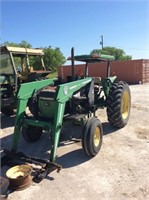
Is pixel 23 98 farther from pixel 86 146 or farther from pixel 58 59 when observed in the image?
pixel 58 59

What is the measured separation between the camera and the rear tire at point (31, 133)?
578 cm

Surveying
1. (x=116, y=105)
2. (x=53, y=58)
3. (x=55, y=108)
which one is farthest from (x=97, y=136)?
(x=53, y=58)

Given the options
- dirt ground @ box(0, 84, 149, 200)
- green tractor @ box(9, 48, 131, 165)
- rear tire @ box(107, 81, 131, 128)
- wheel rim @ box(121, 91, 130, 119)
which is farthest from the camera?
wheel rim @ box(121, 91, 130, 119)

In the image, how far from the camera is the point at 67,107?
223 inches

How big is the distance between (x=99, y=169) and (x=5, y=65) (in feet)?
16.3

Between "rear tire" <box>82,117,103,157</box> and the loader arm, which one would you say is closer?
the loader arm

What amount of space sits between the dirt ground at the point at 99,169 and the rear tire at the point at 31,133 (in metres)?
0.12

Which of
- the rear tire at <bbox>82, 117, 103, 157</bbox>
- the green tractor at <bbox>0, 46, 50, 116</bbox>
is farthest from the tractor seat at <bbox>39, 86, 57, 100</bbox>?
the green tractor at <bbox>0, 46, 50, 116</bbox>

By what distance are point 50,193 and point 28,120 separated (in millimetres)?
1715

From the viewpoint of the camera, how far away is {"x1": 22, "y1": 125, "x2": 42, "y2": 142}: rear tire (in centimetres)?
578

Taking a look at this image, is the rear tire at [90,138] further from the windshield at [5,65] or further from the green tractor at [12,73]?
the windshield at [5,65]

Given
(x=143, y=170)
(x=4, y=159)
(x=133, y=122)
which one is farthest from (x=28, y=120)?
(x=133, y=122)

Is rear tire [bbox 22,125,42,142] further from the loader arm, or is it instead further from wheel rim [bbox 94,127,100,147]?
wheel rim [bbox 94,127,100,147]

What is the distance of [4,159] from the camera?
4645 mm
